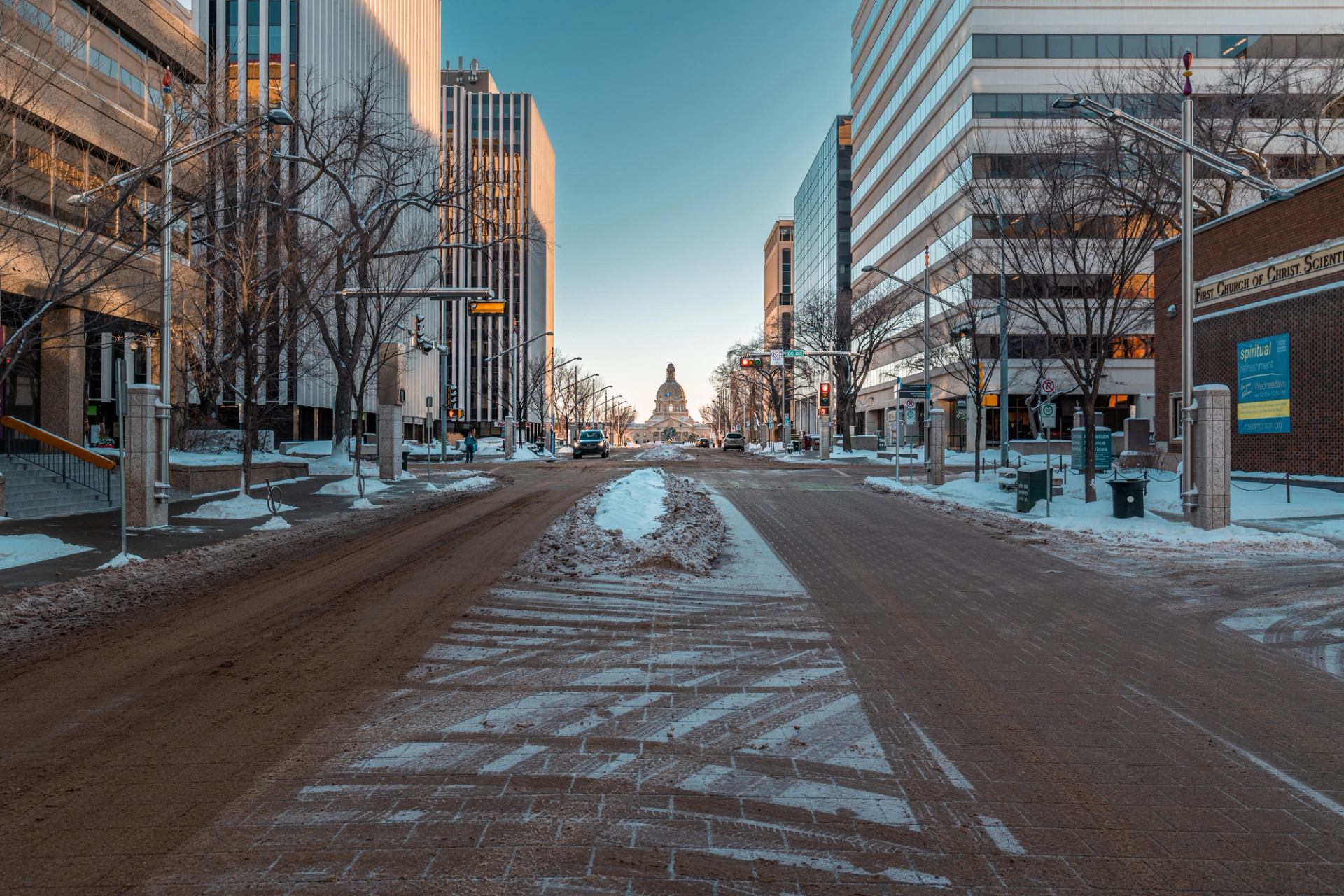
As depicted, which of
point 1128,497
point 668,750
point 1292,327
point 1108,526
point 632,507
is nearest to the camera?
point 668,750

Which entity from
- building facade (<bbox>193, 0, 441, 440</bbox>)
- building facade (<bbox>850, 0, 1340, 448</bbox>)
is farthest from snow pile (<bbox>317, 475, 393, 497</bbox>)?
building facade (<bbox>850, 0, 1340, 448</bbox>)

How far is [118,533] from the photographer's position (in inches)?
536

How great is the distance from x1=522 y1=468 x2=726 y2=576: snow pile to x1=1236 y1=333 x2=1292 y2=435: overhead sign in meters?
14.2

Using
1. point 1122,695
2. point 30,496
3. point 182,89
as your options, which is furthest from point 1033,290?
point 30,496

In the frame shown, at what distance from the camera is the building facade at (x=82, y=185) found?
11.4 meters

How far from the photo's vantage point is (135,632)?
710 cm

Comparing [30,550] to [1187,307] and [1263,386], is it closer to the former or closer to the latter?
[1187,307]

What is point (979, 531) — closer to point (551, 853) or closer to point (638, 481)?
point (638, 481)

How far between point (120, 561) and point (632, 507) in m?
8.33

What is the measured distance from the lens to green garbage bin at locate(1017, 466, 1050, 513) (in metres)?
17.4

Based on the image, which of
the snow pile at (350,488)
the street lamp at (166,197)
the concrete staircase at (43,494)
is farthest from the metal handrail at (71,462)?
the snow pile at (350,488)

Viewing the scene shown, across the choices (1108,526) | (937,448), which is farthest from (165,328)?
(937,448)

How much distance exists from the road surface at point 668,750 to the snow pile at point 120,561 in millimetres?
2952

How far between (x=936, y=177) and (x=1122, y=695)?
2293 inches
